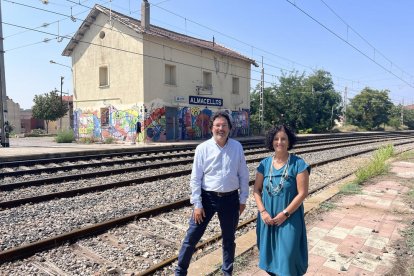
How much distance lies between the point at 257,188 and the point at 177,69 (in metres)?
24.7

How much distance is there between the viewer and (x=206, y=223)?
139 inches

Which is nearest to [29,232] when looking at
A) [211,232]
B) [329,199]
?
[211,232]

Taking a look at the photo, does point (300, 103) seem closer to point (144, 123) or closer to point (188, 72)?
point (188, 72)

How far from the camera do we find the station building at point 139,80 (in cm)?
2494

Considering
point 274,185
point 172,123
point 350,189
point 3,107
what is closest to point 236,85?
point 172,123

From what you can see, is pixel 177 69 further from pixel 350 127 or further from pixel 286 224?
pixel 350 127

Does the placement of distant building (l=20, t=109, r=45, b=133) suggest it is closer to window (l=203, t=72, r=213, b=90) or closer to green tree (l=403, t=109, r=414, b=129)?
window (l=203, t=72, r=213, b=90)

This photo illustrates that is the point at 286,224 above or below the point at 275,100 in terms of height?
below

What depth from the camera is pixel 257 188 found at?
3.15 meters

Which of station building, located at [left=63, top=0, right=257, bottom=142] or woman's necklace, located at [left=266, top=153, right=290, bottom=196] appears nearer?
woman's necklace, located at [left=266, top=153, right=290, bottom=196]

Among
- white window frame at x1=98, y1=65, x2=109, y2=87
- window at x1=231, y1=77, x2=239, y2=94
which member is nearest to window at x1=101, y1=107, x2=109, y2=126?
white window frame at x1=98, y1=65, x2=109, y2=87

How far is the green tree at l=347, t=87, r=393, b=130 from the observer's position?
184 ft

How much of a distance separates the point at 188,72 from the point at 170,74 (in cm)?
155

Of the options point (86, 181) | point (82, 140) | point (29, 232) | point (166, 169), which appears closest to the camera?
point (29, 232)
